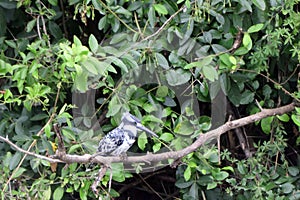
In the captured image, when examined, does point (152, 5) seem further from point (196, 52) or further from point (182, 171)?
point (182, 171)

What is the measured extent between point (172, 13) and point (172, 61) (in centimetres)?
17

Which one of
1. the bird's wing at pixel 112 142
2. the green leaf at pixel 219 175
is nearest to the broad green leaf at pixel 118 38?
the bird's wing at pixel 112 142

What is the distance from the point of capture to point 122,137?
209cm

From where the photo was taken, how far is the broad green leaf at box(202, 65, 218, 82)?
217cm

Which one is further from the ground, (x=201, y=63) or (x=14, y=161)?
(x=201, y=63)

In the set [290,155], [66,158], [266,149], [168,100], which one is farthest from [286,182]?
[66,158]

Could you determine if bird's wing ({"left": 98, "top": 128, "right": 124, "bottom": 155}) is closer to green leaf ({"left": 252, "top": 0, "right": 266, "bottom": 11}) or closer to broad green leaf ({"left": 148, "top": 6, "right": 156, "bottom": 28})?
broad green leaf ({"left": 148, "top": 6, "right": 156, "bottom": 28})

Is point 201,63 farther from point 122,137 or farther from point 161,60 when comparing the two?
point 122,137

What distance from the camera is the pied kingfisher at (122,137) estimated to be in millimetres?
2059

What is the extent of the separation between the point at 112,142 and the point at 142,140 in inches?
9.0

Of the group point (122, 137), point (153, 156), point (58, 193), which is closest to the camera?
point (153, 156)

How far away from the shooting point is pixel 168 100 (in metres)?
2.35

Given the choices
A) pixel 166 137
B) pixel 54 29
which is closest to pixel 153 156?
pixel 166 137

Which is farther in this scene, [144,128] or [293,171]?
[293,171]
